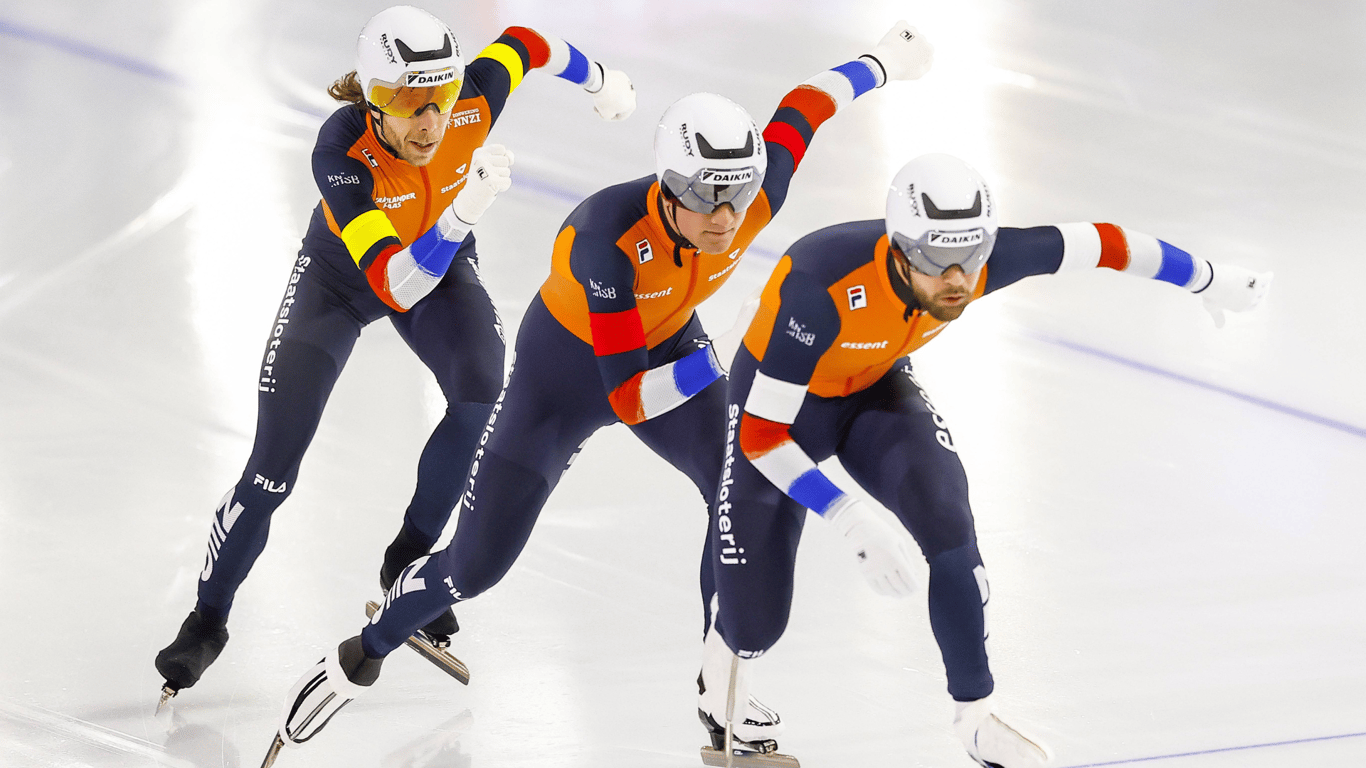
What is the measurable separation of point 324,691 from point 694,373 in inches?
53.0

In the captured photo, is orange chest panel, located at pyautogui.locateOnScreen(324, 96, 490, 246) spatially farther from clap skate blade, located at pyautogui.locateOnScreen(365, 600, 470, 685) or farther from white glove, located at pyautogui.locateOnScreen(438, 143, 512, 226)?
clap skate blade, located at pyautogui.locateOnScreen(365, 600, 470, 685)

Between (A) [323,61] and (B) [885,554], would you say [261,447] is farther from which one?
(A) [323,61]

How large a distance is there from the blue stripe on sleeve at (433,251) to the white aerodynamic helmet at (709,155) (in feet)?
2.15

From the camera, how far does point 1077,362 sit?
5.51 m

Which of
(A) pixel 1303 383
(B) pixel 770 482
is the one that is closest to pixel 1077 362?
(A) pixel 1303 383

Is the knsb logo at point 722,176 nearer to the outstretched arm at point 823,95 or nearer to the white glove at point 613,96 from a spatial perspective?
the outstretched arm at point 823,95

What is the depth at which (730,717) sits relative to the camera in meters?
3.70

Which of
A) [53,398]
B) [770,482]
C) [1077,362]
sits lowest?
[53,398]

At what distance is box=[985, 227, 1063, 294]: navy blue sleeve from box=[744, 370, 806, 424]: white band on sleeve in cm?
51

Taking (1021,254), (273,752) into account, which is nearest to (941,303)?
(1021,254)

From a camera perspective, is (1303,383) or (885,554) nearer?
(885,554)

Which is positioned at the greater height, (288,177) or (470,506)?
(470,506)

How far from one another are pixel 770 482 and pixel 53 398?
128 inches

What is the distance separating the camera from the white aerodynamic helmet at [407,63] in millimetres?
3756
